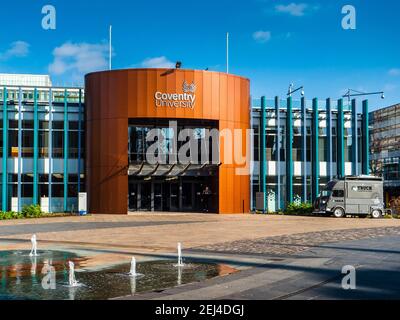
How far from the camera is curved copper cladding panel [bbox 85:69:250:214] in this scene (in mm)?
38841

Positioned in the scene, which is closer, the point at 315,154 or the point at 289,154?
the point at 289,154

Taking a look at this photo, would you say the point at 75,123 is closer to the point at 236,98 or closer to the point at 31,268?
the point at 236,98

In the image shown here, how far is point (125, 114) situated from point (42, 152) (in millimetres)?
9129

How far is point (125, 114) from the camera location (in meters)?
38.9

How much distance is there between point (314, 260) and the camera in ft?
49.4

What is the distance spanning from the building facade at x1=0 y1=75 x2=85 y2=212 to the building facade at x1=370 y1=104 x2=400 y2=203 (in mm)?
47406

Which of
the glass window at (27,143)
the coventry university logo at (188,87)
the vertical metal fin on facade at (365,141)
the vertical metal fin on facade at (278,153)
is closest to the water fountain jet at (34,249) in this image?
the coventry university logo at (188,87)

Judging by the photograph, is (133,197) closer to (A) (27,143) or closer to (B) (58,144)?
(B) (58,144)

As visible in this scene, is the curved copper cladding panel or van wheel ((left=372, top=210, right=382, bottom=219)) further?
the curved copper cladding panel

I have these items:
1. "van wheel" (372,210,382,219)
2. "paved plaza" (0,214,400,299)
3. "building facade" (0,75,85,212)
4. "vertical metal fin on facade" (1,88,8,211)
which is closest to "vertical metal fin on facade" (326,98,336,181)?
"van wheel" (372,210,382,219)

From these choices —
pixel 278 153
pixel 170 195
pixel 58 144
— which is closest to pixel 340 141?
pixel 278 153

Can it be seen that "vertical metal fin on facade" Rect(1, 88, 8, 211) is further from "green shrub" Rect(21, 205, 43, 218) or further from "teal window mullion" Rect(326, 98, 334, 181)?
"teal window mullion" Rect(326, 98, 334, 181)
